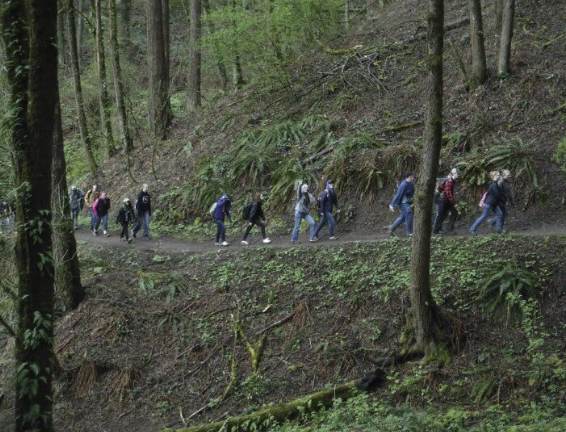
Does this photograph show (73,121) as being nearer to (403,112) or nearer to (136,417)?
(403,112)

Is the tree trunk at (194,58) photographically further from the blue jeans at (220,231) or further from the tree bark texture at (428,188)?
the tree bark texture at (428,188)

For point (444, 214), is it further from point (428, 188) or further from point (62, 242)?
point (62, 242)

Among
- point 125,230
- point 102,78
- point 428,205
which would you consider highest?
point 102,78

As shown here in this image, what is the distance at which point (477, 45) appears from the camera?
18.3m

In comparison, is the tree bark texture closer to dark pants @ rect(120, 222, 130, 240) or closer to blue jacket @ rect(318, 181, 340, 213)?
blue jacket @ rect(318, 181, 340, 213)

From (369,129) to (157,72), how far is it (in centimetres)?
986

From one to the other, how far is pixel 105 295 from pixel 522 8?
18.1 meters

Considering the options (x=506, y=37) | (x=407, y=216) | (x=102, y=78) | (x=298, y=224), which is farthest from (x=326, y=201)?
(x=102, y=78)

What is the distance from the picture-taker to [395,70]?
22.2 m

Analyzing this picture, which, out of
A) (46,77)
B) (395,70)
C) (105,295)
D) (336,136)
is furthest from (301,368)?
(395,70)

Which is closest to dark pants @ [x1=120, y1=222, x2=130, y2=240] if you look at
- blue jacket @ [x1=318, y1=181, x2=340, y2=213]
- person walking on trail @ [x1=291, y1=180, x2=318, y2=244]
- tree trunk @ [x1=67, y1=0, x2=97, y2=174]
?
person walking on trail @ [x1=291, y1=180, x2=318, y2=244]

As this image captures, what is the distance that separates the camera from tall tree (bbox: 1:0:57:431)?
6375mm

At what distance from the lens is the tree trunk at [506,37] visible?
1764 cm

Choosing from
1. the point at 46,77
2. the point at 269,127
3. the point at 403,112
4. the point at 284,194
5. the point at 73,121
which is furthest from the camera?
the point at 73,121
